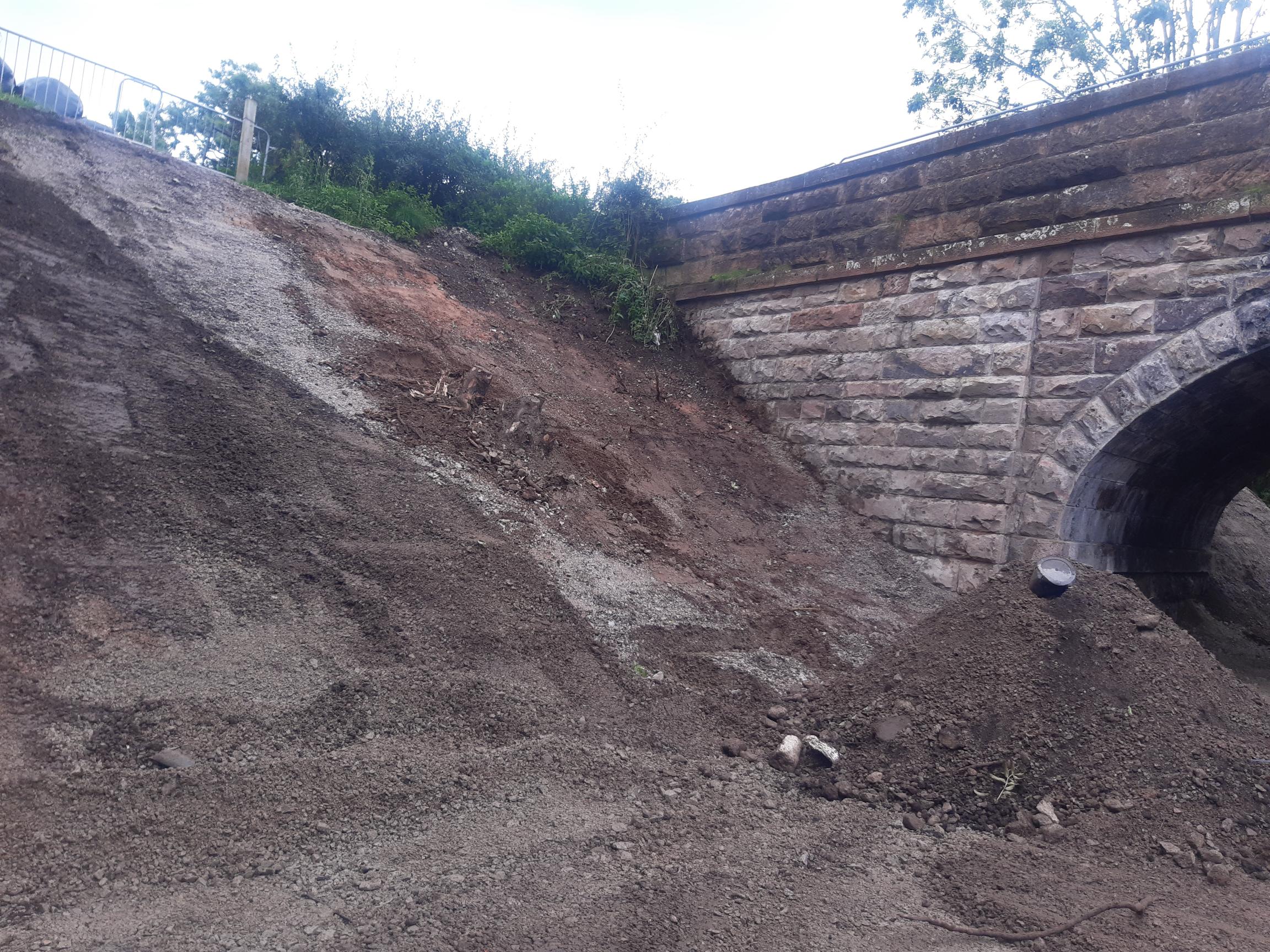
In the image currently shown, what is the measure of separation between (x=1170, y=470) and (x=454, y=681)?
265 inches

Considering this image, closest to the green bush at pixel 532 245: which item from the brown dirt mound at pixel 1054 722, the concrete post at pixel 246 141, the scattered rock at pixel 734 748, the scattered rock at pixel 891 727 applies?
the concrete post at pixel 246 141

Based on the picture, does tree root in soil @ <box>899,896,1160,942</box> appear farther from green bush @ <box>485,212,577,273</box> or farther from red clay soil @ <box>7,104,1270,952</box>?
green bush @ <box>485,212,577,273</box>

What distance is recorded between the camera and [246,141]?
9.78 metres

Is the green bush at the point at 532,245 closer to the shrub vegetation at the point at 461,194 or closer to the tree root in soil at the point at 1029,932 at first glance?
the shrub vegetation at the point at 461,194

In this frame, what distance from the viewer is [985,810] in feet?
12.6

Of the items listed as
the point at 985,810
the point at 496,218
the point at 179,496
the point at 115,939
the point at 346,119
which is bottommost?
the point at 115,939

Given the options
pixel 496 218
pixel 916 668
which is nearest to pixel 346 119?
pixel 496 218

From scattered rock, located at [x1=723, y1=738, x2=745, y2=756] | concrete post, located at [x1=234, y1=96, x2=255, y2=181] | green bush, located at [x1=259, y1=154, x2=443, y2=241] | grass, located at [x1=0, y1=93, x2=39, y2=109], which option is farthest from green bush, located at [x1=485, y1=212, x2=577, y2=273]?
scattered rock, located at [x1=723, y1=738, x2=745, y2=756]

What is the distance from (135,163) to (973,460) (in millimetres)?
8026

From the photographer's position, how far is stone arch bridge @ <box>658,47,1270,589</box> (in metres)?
6.11

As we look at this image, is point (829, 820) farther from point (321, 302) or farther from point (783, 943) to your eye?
point (321, 302)

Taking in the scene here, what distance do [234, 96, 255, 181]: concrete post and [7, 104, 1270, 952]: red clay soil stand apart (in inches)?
95.4

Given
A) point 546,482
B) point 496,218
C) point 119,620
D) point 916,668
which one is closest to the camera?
point 119,620

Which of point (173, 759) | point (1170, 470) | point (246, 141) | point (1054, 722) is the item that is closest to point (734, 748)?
point (1054, 722)
